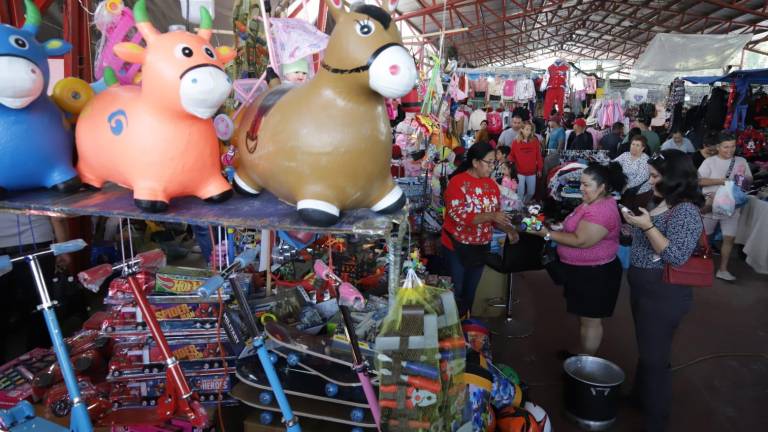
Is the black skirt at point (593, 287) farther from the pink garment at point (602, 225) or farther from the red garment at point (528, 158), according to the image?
the red garment at point (528, 158)

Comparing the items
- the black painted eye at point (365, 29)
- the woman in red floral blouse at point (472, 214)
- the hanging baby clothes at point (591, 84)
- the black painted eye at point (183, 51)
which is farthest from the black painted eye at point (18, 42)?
the hanging baby clothes at point (591, 84)

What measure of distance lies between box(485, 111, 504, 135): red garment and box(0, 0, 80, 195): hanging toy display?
289 inches

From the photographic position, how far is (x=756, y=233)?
4.99m

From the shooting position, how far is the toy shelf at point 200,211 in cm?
120

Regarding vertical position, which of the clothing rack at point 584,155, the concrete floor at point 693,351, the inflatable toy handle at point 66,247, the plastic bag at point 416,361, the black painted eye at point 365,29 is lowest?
the concrete floor at point 693,351

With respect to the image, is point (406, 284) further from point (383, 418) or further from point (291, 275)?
point (291, 275)

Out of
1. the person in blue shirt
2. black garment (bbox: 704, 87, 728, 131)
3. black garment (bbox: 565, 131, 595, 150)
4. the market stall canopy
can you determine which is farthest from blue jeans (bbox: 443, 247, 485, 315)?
black garment (bbox: 704, 87, 728, 131)

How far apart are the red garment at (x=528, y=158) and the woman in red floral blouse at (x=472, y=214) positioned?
11.1 ft

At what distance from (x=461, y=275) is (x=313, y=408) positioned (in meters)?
1.86

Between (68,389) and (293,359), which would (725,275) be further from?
(68,389)

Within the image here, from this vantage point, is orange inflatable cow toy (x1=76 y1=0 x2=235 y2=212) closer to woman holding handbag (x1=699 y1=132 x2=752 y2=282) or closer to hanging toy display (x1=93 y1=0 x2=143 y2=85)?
hanging toy display (x1=93 y1=0 x2=143 y2=85)

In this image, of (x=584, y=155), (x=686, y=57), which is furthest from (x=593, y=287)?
(x=686, y=57)

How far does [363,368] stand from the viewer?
4.65 ft

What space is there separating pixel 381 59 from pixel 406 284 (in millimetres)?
642
